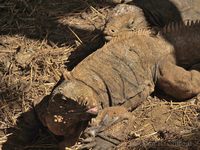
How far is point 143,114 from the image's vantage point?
3.93 metres

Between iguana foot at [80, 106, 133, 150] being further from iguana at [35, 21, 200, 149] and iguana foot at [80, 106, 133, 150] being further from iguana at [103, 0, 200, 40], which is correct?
iguana at [103, 0, 200, 40]

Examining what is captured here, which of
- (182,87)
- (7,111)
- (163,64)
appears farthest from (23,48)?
(182,87)

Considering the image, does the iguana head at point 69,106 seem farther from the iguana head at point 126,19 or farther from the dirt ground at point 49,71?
the iguana head at point 126,19

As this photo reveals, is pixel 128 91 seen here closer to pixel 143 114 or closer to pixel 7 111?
pixel 143 114

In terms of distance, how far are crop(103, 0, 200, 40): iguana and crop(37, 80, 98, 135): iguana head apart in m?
1.97

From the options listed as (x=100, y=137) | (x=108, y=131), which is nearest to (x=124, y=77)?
(x=108, y=131)

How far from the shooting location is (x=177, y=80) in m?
3.93

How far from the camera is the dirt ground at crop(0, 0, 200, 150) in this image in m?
3.62

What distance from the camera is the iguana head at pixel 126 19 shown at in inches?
190

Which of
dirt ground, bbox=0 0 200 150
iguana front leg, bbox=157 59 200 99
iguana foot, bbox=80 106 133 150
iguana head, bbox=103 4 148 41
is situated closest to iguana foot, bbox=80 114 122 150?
iguana foot, bbox=80 106 133 150

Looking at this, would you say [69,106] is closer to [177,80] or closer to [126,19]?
[177,80]

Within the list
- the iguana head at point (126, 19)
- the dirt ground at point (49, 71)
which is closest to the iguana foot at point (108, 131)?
the dirt ground at point (49, 71)

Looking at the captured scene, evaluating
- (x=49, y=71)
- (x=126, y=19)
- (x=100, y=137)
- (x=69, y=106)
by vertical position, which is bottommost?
(x=100, y=137)

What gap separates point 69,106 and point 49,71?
156cm
